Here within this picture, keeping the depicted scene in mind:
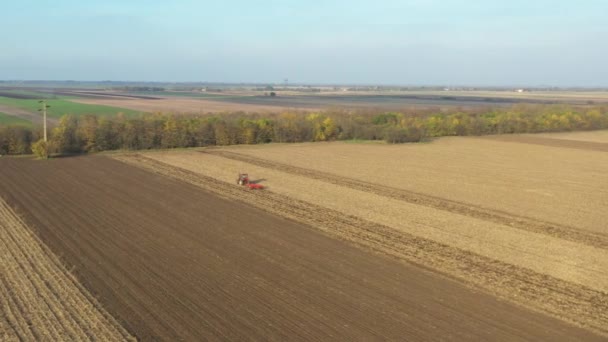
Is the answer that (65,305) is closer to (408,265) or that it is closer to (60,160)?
(408,265)

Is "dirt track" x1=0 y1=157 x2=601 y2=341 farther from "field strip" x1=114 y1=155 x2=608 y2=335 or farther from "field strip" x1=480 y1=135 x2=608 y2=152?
"field strip" x1=480 y1=135 x2=608 y2=152

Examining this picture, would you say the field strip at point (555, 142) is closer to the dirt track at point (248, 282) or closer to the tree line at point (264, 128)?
the tree line at point (264, 128)

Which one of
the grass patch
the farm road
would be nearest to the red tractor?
the grass patch

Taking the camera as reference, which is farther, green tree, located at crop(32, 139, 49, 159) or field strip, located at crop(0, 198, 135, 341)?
green tree, located at crop(32, 139, 49, 159)

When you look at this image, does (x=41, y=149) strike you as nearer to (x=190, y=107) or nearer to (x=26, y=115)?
(x=26, y=115)

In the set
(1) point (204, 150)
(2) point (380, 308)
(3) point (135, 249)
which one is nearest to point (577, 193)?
(2) point (380, 308)
